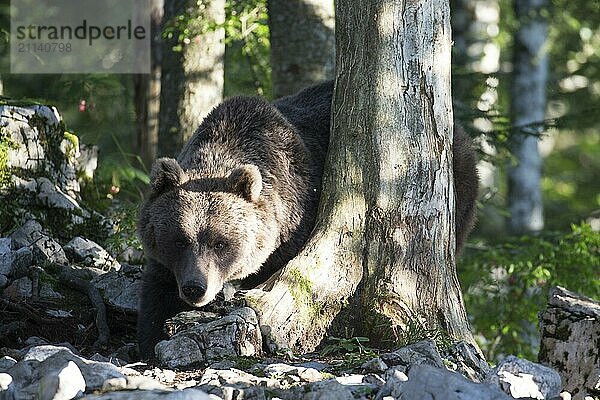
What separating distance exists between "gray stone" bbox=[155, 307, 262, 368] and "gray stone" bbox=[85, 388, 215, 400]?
1137mm

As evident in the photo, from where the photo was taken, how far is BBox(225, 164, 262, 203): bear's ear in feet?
21.9

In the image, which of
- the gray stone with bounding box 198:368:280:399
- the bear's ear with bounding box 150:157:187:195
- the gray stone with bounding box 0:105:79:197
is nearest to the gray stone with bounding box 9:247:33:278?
the gray stone with bounding box 0:105:79:197

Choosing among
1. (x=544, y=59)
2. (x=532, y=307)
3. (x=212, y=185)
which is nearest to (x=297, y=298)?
(x=212, y=185)

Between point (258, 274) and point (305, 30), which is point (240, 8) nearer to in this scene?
point (305, 30)

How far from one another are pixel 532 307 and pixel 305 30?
13.9 feet

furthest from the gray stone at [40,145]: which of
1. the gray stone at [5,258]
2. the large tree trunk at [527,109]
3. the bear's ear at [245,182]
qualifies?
the large tree trunk at [527,109]

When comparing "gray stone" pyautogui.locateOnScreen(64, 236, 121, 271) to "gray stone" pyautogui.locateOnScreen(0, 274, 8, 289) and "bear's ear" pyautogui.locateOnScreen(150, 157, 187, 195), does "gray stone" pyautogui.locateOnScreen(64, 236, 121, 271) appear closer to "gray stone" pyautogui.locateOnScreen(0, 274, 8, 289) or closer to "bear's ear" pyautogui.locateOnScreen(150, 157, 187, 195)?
"gray stone" pyautogui.locateOnScreen(0, 274, 8, 289)

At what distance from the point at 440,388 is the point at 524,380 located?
3.51ft

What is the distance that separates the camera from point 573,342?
6.82m

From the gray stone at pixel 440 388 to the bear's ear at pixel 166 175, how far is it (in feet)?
8.45

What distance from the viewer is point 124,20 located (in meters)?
13.6

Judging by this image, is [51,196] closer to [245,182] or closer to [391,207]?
[245,182]

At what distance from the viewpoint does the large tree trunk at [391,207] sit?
6457 mm

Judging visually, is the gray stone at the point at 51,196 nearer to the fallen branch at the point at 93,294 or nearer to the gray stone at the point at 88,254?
the gray stone at the point at 88,254
